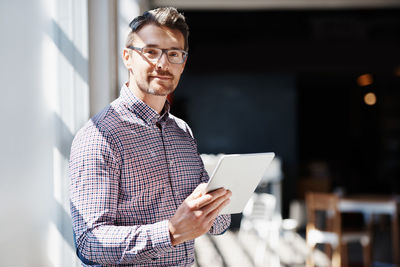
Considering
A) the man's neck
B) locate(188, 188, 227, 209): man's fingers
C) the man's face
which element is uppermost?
the man's face

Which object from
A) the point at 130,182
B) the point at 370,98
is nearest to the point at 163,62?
the point at 130,182

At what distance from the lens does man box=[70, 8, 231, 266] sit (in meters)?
1.28

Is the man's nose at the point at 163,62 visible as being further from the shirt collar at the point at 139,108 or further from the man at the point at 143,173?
the shirt collar at the point at 139,108

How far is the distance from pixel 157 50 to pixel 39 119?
0.64 meters

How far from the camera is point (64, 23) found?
2.10 metres

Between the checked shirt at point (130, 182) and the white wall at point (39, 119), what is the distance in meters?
0.32

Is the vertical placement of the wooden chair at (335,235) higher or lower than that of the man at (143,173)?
lower

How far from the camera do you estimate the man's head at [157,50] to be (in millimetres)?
1469

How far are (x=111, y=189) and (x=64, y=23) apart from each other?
1063mm

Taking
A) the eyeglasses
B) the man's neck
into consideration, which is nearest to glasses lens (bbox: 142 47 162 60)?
the eyeglasses

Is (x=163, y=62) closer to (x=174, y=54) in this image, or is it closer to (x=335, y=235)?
(x=174, y=54)

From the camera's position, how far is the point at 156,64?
57.7 inches

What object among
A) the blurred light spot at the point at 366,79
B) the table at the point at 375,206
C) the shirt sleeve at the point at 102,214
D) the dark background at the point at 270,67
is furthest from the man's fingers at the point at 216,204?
the blurred light spot at the point at 366,79

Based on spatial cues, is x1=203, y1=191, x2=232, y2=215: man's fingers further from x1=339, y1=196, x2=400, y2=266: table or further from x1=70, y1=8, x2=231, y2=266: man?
x1=339, y1=196, x2=400, y2=266: table
